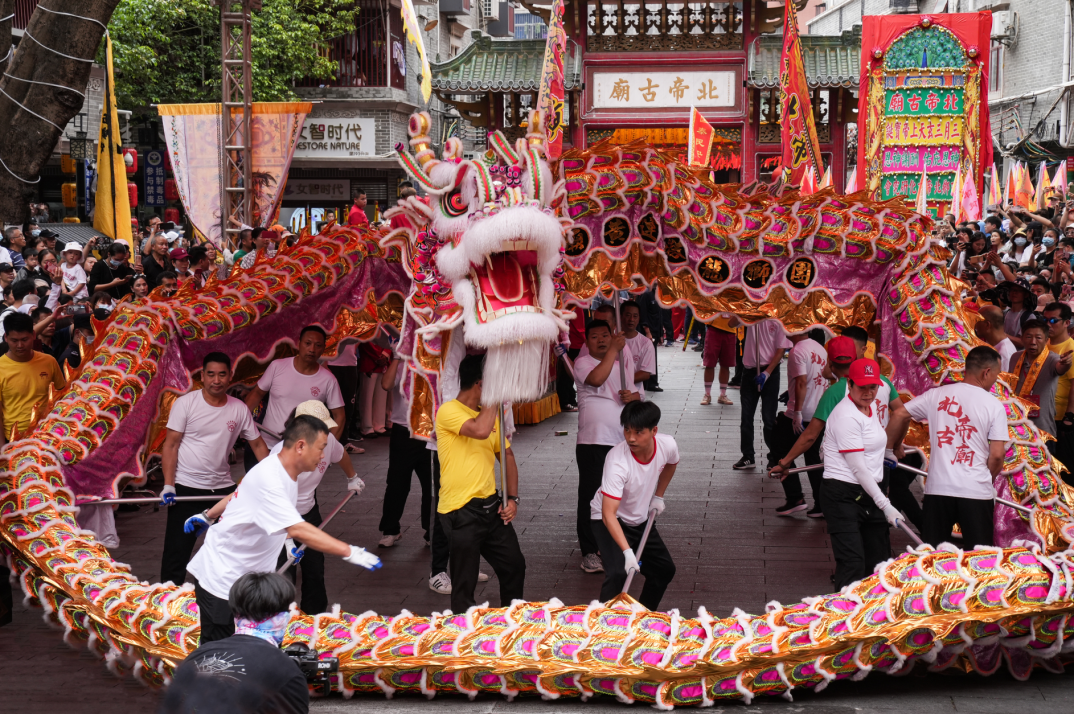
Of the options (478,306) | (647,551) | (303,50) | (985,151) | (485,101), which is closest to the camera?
(647,551)

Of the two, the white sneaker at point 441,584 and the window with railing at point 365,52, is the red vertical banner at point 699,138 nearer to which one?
the white sneaker at point 441,584

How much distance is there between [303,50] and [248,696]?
24.1 metres

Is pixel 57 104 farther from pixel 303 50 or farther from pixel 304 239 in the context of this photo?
pixel 303 50

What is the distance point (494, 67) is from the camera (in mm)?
18703

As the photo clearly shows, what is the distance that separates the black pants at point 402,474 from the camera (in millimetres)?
7391

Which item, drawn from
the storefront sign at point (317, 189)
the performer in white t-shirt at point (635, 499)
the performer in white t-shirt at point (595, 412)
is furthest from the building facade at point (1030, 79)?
the performer in white t-shirt at point (635, 499)

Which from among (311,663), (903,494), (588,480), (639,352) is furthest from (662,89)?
(311,663)

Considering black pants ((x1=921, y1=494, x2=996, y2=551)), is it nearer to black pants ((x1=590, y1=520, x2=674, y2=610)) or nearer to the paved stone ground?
the paved stone ground

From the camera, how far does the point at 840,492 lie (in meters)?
5.74

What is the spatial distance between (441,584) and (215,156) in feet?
25.5

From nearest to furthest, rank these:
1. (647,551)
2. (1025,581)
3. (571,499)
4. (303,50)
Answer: (1025,581) < (647,551) < (571,499) < (303,50)

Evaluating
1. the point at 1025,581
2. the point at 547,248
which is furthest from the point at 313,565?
the point at 1025,581

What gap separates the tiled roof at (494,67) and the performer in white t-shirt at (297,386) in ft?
38.4

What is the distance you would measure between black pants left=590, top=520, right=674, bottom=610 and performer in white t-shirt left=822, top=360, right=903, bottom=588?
35.9 inches
